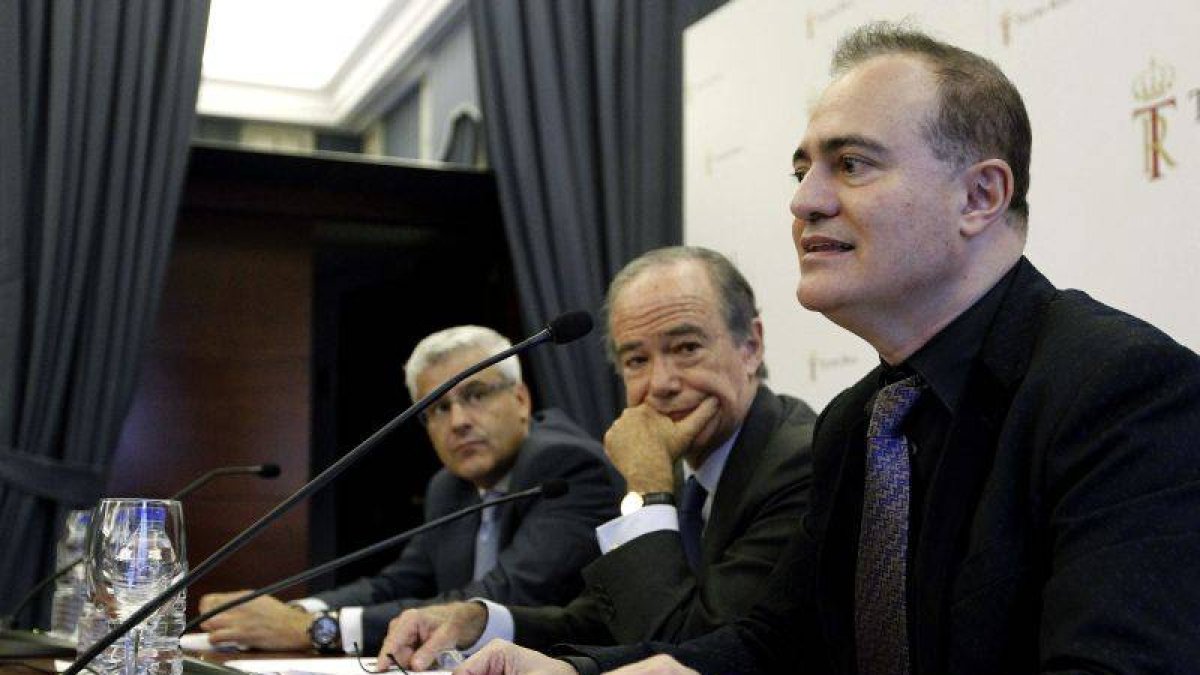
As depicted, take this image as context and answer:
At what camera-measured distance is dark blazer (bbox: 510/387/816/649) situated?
1861 mm

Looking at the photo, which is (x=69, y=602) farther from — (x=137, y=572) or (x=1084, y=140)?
(x=1084, y=140)

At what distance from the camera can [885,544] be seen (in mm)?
1405

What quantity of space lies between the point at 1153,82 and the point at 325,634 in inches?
66.2

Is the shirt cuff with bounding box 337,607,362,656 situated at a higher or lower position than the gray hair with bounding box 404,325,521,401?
lower

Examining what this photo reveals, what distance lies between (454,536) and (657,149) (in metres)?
1.55

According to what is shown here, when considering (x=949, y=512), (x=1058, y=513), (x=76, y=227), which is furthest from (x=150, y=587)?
(x=76, y=227)

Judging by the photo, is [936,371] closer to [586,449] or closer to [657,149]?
[586,449]

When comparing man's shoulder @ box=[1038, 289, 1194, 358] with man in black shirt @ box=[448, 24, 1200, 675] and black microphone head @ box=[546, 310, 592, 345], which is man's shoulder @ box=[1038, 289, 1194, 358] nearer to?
man in black shirt @ box=[448, 24, 1200, 675]

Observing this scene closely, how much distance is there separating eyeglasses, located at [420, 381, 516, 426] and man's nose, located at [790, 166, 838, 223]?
1.71 m

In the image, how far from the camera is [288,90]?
6203 mm

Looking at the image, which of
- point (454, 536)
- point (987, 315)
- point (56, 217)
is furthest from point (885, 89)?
point (56, 217)

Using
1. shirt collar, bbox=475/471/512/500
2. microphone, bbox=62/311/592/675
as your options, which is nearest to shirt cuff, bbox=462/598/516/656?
microphone, bbox=62/311/592/675

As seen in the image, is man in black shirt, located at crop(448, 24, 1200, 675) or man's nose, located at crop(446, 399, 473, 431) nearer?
man in black shirt, located at crop(448, 24, 1200, 675)

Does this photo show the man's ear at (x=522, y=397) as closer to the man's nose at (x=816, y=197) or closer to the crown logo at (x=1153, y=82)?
the crown logo at (x=1153, y=82)
